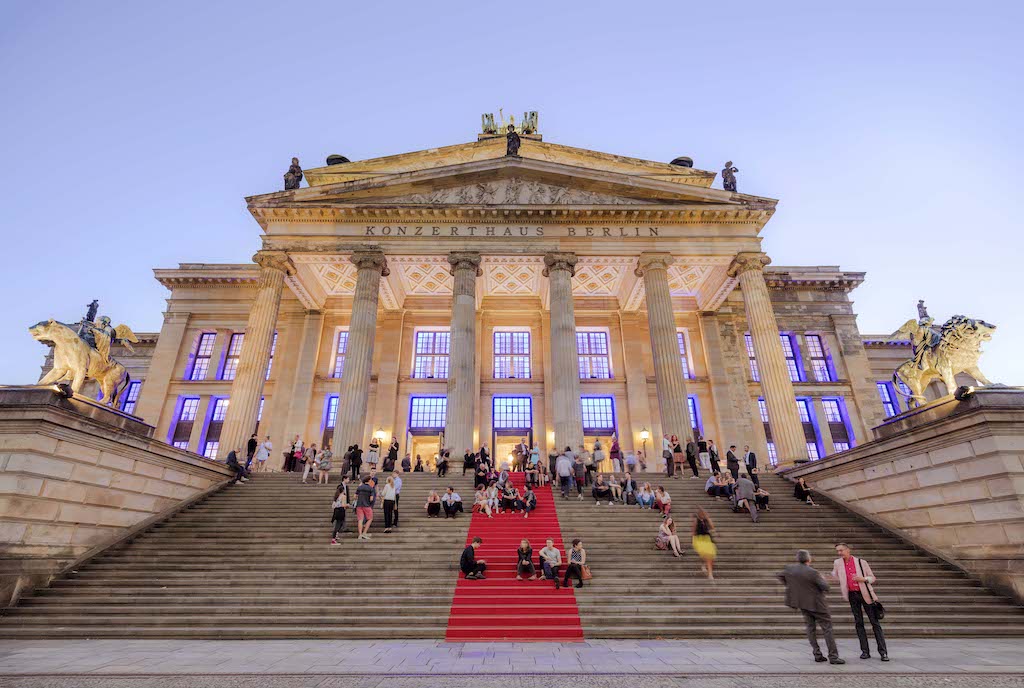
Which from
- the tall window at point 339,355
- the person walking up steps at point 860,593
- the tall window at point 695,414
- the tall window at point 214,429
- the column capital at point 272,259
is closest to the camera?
the person walking up steps at point 860,593

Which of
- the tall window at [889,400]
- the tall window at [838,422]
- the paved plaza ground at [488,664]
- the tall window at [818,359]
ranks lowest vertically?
the paved plaza ground at [488,664]

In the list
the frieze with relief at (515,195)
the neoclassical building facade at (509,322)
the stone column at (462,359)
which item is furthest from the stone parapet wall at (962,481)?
the frieze with relief at (515,195)

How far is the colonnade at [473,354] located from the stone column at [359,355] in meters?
0.04

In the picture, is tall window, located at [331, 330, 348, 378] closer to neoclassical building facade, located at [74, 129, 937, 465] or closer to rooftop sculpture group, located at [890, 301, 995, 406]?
neoclassical building facade, located at [74, 129, 937, 465]

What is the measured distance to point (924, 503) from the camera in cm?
1187

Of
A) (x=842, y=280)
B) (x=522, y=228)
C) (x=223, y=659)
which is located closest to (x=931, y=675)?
(x=223, y=659)

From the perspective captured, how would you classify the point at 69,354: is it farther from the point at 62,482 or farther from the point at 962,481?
the point at 962,481

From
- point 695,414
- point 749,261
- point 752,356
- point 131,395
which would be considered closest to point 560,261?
point 749,261

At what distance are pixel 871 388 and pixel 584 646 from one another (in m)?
28.4

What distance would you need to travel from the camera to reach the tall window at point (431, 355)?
29.6 m

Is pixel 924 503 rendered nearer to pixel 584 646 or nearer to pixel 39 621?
pixel 584 646

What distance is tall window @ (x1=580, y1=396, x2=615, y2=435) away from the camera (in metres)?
28.1

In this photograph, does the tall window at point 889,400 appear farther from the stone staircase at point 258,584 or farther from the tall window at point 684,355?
the stone staircase at point 258,584

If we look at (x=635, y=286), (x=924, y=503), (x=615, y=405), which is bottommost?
(x=924, y=503)
